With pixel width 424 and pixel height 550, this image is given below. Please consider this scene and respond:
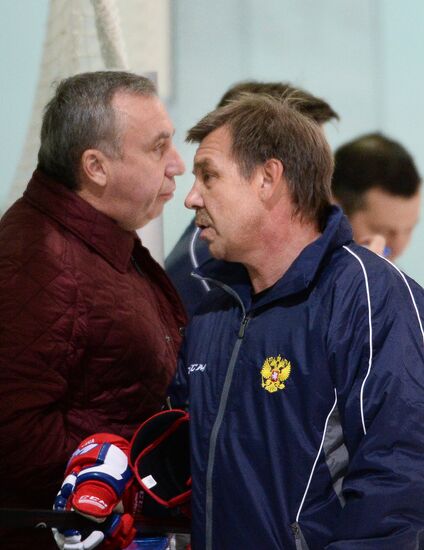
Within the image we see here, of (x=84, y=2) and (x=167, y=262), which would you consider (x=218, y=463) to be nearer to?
(x=167, y=262)

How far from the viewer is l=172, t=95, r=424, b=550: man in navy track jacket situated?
4.82 feet

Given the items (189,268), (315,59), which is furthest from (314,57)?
(189,268)

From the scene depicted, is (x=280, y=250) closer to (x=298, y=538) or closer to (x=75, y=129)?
(x=298, y=538)

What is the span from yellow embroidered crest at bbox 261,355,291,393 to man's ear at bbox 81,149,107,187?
0.63 metres

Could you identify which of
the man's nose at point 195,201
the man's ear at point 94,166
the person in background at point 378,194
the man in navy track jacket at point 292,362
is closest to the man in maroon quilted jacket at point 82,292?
the man's ear at point 94,166

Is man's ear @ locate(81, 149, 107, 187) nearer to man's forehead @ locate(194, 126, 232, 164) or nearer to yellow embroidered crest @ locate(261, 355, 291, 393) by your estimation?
man's forehead @ locate(194, 126, 232, 164)

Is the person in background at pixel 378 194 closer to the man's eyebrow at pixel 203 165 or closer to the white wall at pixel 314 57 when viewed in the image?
the white wall at pixel 314 57

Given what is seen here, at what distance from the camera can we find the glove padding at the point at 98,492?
172 centimetres

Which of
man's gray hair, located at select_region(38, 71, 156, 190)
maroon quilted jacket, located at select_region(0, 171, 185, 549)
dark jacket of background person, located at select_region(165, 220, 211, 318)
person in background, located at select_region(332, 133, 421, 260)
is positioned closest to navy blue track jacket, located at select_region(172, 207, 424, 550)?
maroon quilted jacket, located at select_region(0, 171, 185, 549)

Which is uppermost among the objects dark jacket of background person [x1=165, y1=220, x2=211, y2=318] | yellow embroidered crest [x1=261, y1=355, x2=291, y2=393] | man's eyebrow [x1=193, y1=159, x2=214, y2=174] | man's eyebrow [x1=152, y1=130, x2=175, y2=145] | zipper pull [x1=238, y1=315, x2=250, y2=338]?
man's eyebrow [x1=193, y1=159, x2=214, y2=174]

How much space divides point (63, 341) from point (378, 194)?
3.94 feet

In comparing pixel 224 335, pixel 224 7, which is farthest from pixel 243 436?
pixel 224 7

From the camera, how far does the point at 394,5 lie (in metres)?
3.19

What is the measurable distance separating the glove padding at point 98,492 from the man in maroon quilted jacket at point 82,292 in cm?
8
